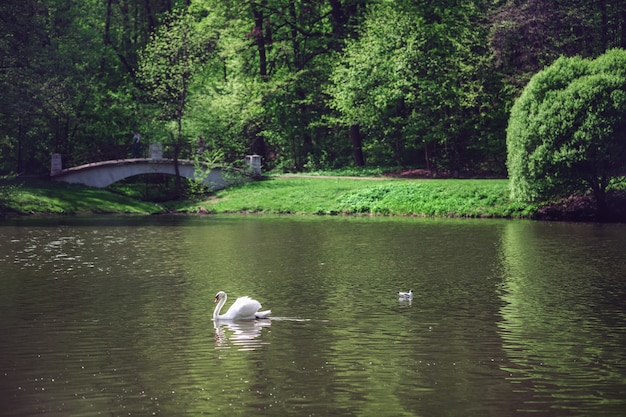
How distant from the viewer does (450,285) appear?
27.1 m

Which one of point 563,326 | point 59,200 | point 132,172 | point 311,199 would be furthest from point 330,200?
point 563,326

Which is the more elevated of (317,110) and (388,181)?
(317,110)

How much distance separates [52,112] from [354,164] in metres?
24.4

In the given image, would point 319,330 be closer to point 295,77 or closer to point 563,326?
point 563,326

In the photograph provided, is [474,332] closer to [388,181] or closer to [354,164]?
[388,181]

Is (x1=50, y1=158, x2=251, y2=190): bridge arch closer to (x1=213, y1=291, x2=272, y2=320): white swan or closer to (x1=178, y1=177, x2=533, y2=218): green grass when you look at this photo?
(x1=178, y1=177, x2=533, y2=218): green grass

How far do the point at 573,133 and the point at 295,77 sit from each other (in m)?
29.1

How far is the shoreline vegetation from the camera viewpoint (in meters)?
53.2

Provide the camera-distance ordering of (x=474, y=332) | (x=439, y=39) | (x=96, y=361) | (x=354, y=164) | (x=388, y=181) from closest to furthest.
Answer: (x=96, y=361), (x=474, y=332), (x=388, y=181), (x=439, y=39), (x=354, y=164)

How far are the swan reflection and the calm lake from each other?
0.07 m

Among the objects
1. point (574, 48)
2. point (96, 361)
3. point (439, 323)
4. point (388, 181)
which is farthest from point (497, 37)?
point (96, 361)

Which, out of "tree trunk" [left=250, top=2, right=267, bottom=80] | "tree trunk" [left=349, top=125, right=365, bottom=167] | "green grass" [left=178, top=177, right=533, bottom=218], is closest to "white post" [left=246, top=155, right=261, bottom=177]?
"green grass" [left=178, top=177, right=533, bottom=218]

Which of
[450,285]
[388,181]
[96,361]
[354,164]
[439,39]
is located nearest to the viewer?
[96,361]

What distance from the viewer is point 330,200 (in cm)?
6059
